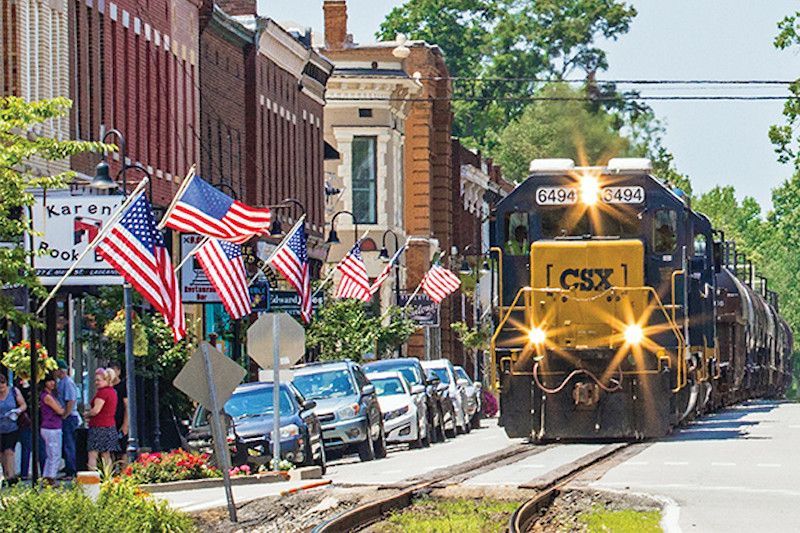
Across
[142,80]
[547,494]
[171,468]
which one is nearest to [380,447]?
[171,468]

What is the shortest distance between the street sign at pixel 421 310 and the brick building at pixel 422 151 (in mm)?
11725

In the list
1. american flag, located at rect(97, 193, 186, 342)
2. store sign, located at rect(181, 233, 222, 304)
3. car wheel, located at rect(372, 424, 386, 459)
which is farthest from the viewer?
store sign, located at rect(181, 233, 222, 304)

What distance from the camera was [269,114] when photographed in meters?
65.2

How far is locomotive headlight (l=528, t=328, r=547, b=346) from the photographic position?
38.3m

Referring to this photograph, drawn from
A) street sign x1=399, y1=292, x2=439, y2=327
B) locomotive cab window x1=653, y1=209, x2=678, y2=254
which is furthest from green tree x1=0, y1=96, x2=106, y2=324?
street sign x1=399, y1=292, x2=439, y2=327

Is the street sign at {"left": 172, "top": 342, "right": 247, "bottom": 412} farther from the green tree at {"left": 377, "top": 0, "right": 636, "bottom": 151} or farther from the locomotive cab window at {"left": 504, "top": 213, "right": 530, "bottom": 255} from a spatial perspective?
the green tree at {"left": 377, "top": 0, "right": 636, "bottom": 151}

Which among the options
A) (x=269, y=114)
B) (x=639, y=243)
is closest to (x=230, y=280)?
(x=639, y=243)

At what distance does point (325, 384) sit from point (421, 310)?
3095cm

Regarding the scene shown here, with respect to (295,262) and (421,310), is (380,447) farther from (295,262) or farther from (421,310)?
(421,310)

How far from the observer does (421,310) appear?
73.1 metres

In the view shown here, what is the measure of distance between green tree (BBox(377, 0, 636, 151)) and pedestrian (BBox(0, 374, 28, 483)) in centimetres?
9163

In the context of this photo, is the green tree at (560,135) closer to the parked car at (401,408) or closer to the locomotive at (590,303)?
the parked car at (401,408)

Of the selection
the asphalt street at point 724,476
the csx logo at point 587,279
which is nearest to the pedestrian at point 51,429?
the asphalt street at point 724,476

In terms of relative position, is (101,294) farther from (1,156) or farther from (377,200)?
(377,200)
